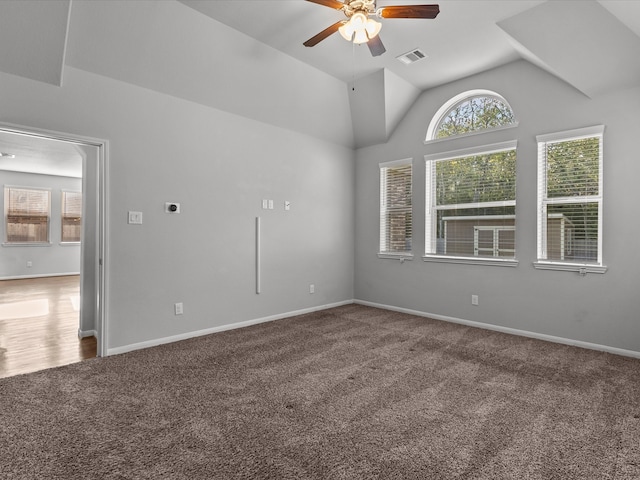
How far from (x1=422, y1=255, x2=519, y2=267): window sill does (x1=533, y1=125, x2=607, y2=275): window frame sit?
28 centimetres

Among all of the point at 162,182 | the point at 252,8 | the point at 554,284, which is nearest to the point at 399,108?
the point at 252,8

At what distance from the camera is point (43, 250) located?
9094mm

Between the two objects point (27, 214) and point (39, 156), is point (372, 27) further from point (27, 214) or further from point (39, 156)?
point (27, 214)

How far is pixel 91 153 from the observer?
Answer: 4.08m

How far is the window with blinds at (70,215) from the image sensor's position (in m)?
9.49

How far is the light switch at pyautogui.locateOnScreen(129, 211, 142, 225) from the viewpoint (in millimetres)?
3551

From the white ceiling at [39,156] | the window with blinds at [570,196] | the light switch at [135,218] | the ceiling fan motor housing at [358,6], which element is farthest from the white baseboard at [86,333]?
the window with blinds at [570,196]

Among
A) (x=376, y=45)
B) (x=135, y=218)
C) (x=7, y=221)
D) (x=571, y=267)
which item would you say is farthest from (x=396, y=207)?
(x=7, y=221)

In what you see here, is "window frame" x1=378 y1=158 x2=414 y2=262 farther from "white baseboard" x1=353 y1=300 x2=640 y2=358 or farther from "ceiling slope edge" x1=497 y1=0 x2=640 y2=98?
"ceiling slope edge" x1=497 y1=0 x2=640 y2=98

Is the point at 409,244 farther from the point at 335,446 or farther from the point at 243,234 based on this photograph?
the point at 335,446

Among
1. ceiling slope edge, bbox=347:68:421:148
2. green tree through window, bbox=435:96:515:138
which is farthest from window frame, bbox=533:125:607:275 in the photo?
ceiling slope edge, bbox=347:68:421:148

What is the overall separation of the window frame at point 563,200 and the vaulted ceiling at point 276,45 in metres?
0.42

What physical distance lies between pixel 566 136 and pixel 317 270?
3.56 m

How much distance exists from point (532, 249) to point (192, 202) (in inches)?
157
